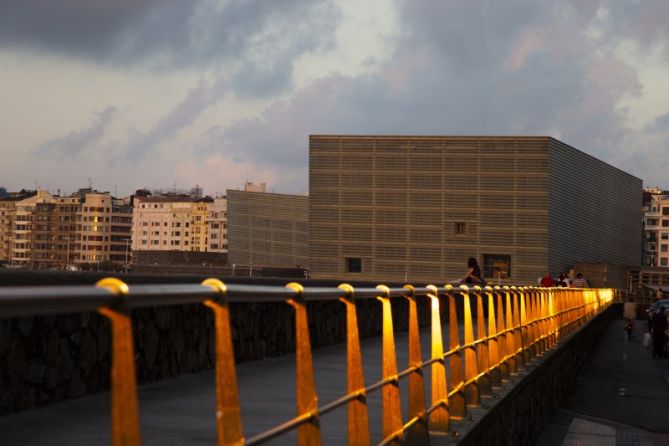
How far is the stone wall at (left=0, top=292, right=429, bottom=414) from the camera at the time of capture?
7988mm

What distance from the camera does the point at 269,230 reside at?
196 m

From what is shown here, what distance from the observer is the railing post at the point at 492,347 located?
46.1 ft

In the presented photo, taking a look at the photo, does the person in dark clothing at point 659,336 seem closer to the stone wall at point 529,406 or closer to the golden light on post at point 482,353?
the stone wall at point 529,406

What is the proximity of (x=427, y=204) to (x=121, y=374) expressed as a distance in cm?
16748

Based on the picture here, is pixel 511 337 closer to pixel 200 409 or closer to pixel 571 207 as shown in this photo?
pixel 200 409

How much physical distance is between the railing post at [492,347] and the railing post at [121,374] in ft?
34.8

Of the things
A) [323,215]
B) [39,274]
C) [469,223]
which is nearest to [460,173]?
[469,223]

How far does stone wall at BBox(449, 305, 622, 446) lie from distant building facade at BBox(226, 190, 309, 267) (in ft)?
528

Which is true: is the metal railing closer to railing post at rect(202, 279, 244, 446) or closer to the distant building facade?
railing post at rect(202, 279, 244, 446)

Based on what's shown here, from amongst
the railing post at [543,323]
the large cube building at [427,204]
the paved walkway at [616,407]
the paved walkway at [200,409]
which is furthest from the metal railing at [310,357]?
the large cube building at [427,204]

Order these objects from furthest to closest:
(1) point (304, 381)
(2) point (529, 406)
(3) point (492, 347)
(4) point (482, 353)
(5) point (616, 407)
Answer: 1. (5) point (616, 407)
2. (2) point (529, 406)
3. (3) point (492, 347)
4. (4) point (482, 353)
5. (1) point (304, 381)

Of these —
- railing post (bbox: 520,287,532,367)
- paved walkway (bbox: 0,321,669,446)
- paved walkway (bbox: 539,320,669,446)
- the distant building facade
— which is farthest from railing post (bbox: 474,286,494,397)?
the distant building facade

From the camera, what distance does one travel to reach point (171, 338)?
1073cm

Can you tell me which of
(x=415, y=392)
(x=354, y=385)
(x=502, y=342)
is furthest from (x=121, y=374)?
(x=502, y=342)
